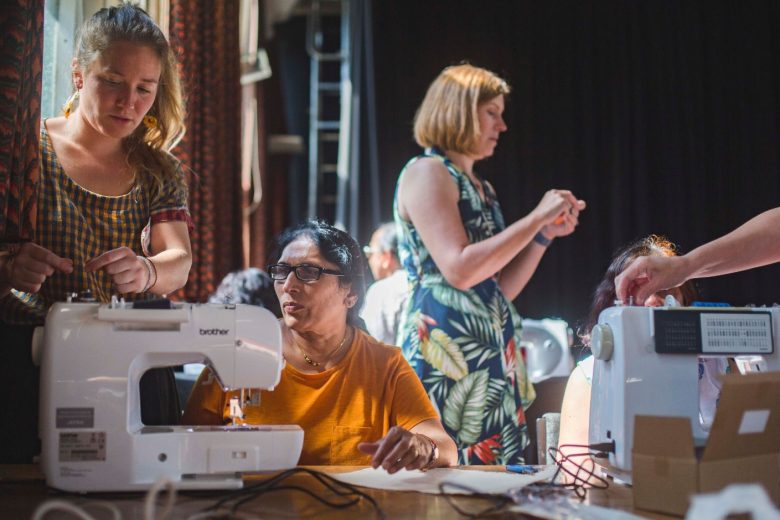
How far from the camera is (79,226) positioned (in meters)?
1.57

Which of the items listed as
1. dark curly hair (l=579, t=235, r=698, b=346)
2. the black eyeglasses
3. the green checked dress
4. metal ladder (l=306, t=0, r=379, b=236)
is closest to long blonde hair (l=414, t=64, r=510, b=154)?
dark curly hair (l=579, t=235, r=698, b=346)

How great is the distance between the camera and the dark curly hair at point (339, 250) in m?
1.88

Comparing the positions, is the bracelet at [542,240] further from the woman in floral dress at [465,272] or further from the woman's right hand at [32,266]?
the woman's right hand at [32,266]

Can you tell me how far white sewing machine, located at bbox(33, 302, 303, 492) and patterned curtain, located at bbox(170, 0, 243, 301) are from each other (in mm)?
1532

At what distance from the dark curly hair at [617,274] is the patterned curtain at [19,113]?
123 cm

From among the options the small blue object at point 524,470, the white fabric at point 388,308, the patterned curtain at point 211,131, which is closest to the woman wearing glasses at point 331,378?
the small blue object at point 524,470

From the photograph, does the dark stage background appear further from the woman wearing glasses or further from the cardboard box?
the cardboard box

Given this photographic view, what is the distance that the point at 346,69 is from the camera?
621 cm

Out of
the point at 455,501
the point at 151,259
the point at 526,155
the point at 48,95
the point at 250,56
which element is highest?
the point at 250,56

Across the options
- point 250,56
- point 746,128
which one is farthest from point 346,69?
point 746,128

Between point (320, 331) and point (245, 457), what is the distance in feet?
1.76

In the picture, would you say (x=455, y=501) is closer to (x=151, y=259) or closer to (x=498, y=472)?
(x=498, y=472)

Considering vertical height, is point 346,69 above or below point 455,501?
above

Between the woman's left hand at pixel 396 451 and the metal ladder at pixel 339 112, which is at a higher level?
the metal ladder at pixel 339 112
